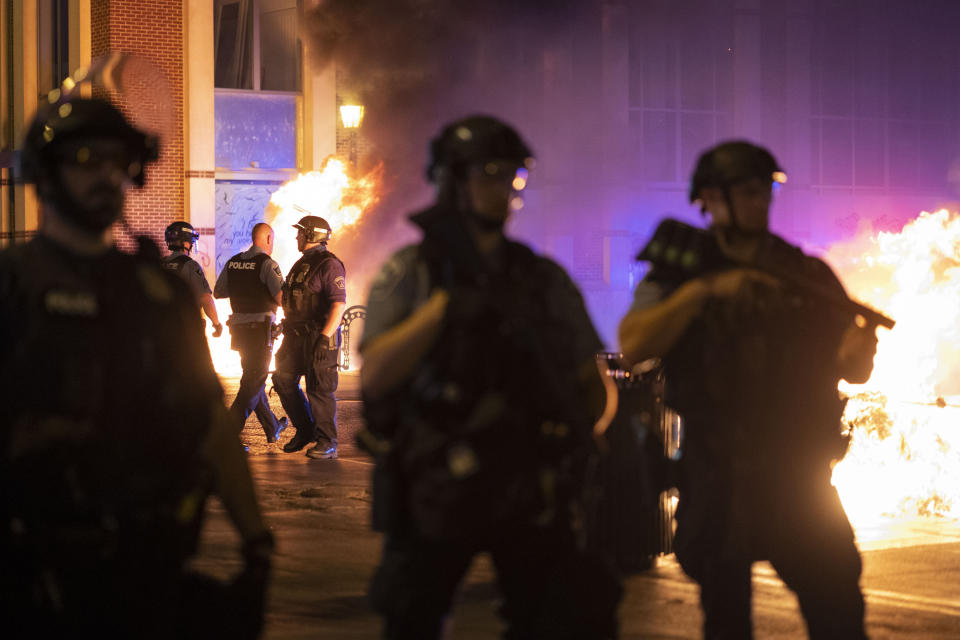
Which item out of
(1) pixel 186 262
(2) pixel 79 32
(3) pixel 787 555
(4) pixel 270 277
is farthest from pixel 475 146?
(2) pixel 79 32

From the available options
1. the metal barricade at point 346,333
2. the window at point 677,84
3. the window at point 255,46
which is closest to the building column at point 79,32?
the window at point 255,46

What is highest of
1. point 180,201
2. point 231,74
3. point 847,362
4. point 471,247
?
point 231,74

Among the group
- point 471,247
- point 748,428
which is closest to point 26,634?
point 471,247

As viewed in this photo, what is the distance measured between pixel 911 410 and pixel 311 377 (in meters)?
4.74

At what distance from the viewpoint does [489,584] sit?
22.1 feet

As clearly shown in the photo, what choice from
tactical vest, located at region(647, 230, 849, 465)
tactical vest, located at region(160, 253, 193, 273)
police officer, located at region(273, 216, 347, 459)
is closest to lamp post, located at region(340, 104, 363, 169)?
tactical vest, located at region(160, 253, 193, 273)

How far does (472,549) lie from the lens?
11.6 ft

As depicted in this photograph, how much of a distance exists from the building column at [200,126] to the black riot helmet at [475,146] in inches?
950

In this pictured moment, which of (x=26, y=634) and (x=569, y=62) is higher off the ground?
(x=569, y=62)

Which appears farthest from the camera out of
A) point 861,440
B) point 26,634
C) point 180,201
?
point 180,201

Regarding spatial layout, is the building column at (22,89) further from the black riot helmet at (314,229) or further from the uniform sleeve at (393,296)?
the uniform sleeve at (393,296)

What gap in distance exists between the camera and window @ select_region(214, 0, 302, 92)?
93.8ft

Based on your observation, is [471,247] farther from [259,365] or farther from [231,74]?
[231,74]

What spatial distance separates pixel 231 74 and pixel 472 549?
26.5m
